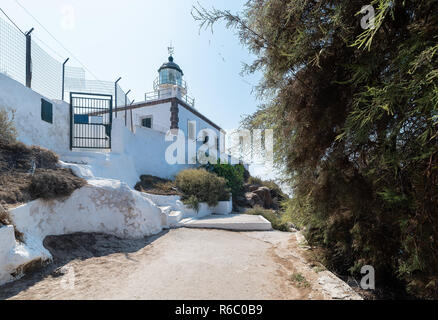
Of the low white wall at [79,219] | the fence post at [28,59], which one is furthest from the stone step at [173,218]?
the fence post at [28,59]

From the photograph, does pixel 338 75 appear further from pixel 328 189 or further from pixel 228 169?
pixel 228 169

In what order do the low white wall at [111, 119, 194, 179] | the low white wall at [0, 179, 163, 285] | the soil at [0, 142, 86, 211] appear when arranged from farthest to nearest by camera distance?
the low white wall at [111, 119, 194, 179]
the soil at [0, 142, 86, 211]
the low white wall at [0, 179, 163, 285]

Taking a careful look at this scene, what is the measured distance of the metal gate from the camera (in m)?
8.83

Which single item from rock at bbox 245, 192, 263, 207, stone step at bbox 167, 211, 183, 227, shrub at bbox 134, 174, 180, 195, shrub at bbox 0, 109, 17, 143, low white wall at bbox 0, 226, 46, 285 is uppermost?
shrub at bbox 0, 109, 17, 143

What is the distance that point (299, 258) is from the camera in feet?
14.3

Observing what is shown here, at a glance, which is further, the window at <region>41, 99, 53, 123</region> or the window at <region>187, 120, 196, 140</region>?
the window at <region>187, 120, 196, 140</region>

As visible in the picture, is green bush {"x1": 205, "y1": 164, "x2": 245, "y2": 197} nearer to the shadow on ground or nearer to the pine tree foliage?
the shadow on ground

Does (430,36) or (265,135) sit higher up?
(430,36)

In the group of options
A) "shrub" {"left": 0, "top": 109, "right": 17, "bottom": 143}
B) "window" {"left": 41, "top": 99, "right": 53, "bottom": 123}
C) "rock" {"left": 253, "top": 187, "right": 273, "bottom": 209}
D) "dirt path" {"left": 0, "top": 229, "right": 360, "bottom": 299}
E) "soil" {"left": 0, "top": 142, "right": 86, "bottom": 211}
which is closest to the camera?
"dirt path" {"left": 0, "top": 229, "right": 360, "bottom": 299}

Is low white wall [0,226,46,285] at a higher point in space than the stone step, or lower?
higher

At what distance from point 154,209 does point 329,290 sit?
4714 mm

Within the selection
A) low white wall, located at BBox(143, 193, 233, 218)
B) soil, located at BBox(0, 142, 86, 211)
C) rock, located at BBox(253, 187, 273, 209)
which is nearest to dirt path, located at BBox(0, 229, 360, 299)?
soil, located at BBox(0, 142, 86, 211)
